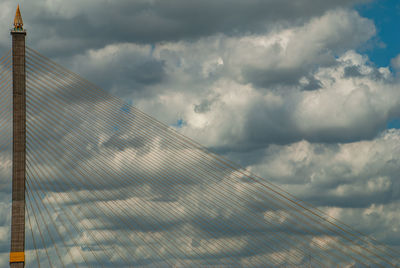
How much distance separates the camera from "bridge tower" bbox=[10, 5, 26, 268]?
182ft

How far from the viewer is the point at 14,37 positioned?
57219 mm

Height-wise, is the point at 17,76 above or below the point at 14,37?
below

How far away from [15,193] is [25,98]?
384 inches

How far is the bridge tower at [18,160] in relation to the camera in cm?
5562

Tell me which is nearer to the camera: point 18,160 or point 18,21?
point 18,160

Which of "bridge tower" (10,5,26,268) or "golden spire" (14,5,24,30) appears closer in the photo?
"bridge tower" (10,5,26,268)

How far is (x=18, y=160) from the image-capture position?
55.7 m

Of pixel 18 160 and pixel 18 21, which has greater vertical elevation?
pixel 18 21

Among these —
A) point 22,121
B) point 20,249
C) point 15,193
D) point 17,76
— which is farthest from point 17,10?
point 20,249

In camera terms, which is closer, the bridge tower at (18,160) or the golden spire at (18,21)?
the bridge tower at (18,160)

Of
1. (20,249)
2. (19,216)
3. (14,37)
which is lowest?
(20,249)

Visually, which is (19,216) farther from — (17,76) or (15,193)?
(17,76)

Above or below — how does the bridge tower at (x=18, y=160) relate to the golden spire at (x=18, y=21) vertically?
below

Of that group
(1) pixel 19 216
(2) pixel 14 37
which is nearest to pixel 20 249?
(1) pixel 19 216
